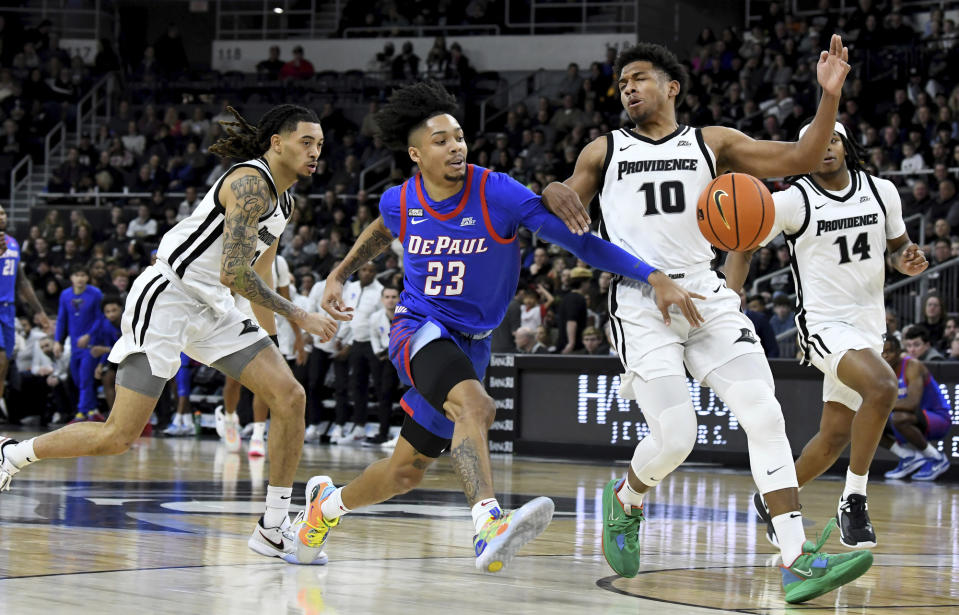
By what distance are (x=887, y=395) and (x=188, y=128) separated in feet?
65.8

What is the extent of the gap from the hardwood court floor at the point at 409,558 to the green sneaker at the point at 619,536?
6 centimetres

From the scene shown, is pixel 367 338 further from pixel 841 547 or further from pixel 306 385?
pixel 841 547

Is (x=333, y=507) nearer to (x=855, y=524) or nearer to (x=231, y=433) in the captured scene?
(x=855, y=524)

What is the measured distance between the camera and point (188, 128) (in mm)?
24797

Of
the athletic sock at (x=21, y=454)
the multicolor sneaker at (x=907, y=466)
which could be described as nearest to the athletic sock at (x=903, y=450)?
the multicolor sneaker at (x=907, y=466)

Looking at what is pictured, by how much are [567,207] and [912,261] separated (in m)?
2.55

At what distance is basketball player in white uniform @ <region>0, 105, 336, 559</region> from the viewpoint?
19.4 feet

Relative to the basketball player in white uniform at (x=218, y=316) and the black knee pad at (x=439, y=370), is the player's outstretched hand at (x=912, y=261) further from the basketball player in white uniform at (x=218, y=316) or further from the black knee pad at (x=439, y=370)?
the basketball player in white uniform at (x=218, y=316)

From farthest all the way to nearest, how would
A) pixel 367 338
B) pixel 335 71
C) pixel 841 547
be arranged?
1. pixel 335 71
2. pixel 367 338
3. pixel 841 547

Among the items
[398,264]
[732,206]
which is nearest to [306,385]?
[398,264]

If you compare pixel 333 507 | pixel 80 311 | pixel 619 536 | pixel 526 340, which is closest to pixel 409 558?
pixel 333 507

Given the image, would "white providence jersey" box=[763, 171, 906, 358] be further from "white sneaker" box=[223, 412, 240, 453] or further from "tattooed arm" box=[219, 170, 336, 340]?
"white sneaker" box=[223, 412, 240, 453]

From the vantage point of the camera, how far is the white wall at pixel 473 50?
2534 cm

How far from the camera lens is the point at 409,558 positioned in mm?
5621
